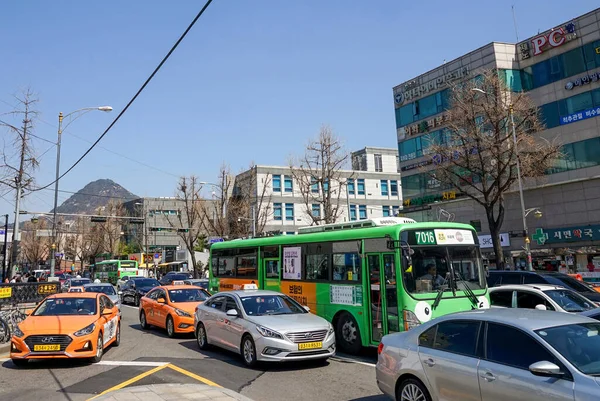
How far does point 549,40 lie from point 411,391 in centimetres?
3531

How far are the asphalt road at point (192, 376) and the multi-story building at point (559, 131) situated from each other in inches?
879

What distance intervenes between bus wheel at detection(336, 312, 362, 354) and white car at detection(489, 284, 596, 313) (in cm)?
389

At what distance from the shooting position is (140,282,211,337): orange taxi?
14797 millimetres

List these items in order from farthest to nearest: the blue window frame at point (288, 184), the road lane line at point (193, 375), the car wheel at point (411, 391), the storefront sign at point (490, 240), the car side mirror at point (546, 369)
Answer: the blue window frame at point (288, 184), the storefront sign at point (490, 240), the road lane line at point (193, 375), the car wheel at point (411, 391), the car side mirror at point (546, 369)

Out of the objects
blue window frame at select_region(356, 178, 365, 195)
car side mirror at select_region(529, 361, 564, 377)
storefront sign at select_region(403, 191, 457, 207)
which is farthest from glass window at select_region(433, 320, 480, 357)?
blue window frame at select_region(356, 178, 365, 195)

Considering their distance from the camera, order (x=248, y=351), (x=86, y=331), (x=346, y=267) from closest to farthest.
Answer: (x=248, y=351)
(x=86, y=331)
(x=346, y=267)

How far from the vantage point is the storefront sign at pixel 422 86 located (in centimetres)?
3962

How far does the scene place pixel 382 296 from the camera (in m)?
11.1

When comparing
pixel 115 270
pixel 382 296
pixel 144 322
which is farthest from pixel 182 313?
pixel 115 270

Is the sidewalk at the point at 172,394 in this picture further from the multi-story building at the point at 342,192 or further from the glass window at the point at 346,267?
the multi-story building at the point at 342,192

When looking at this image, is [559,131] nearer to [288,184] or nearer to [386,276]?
[386,276]

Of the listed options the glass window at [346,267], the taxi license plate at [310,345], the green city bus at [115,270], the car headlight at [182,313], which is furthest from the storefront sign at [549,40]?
the green city bus at [115,270]

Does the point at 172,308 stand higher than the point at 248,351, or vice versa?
the point at 172,308

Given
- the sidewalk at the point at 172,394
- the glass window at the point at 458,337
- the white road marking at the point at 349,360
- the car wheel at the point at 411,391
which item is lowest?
the white road marking at the point at 349,360
